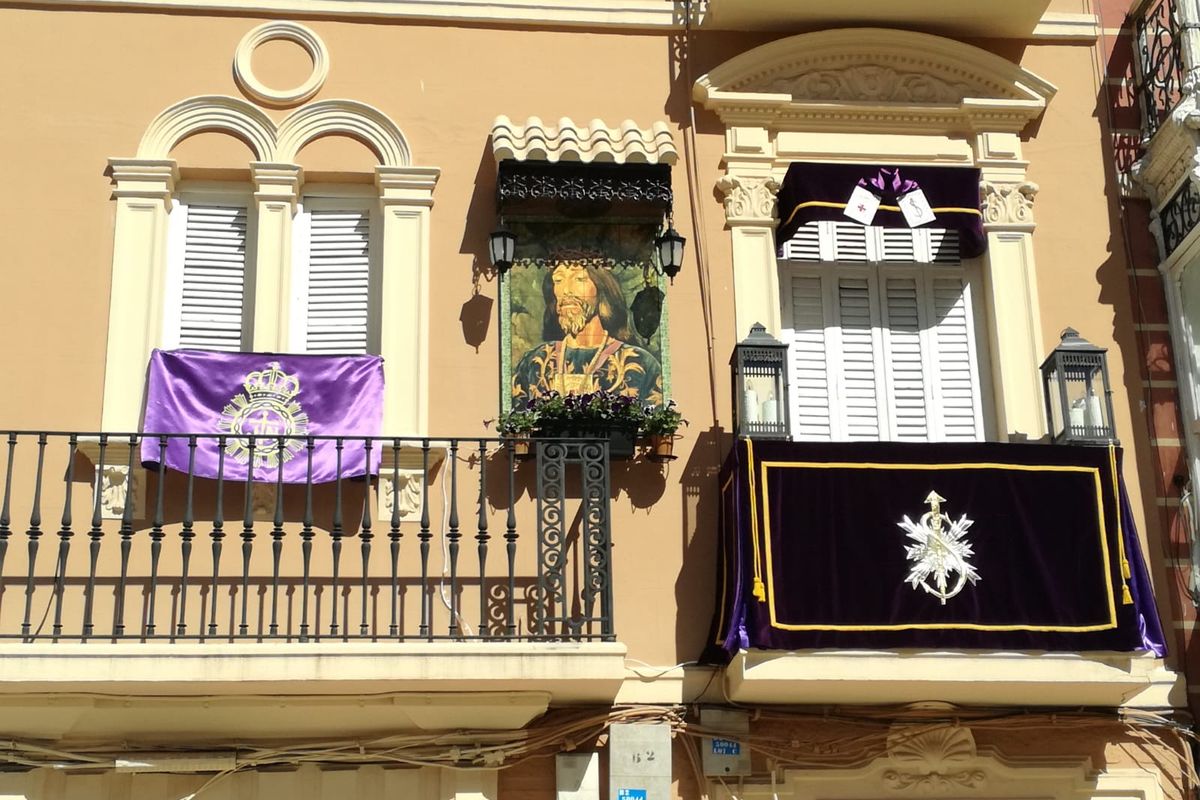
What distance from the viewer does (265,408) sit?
10.1 m

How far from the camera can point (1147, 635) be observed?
9594 mm

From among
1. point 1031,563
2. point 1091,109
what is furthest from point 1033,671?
point 1091,109

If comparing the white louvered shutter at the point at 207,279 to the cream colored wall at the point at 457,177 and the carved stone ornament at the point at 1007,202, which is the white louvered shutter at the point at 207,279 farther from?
the carved stone ornament at the point at 1007,202

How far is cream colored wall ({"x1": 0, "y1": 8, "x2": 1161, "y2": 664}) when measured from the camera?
402 inches

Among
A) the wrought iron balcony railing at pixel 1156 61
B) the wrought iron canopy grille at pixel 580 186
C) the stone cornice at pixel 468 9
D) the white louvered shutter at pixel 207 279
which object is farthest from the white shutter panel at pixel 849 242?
the white louvered shutter at pixel 207 279

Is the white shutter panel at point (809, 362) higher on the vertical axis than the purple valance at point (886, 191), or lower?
lower

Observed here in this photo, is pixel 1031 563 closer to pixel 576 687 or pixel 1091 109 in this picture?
pixel 576 687

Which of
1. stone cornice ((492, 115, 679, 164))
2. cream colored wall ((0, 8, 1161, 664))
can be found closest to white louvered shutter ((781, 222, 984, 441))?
cream colored wall ((0, 8, 1161, 664))

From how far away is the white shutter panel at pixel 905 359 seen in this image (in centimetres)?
1084

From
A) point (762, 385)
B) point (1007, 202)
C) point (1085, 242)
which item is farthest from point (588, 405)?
point (1085, 242)

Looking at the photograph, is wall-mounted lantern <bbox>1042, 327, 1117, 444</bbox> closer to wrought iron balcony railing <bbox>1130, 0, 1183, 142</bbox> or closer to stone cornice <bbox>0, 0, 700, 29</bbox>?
wrought iron balcony railing <bbox>1130, 0, 1183, 142</bbox>

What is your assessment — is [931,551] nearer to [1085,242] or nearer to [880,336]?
[880,336]

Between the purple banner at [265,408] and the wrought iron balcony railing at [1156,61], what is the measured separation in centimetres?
574

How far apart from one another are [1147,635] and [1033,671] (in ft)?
2.65
